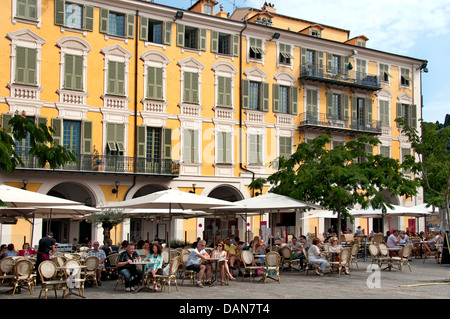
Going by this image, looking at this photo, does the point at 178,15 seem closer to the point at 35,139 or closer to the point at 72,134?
the point at 72,134

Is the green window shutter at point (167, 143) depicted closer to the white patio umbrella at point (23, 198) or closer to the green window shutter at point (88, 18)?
the green window shutter at point (88, 18)

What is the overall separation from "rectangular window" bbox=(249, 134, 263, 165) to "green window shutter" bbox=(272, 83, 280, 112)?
6.56 feet

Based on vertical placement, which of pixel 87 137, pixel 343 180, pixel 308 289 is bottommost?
pixel 308 289

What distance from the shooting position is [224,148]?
3144 centimetres

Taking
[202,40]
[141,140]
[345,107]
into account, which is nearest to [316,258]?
[141,140]

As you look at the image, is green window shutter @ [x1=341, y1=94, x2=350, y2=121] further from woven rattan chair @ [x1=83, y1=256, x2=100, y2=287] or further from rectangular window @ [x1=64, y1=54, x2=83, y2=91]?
woven rattan chair @ [x1=83, y1=256, x2=100, y2=287]

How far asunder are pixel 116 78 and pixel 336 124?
1383 cm

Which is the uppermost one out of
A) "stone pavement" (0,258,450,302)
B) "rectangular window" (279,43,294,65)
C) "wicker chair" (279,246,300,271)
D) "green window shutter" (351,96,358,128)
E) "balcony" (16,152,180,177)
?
"rectangular window" (279,43,294,65)

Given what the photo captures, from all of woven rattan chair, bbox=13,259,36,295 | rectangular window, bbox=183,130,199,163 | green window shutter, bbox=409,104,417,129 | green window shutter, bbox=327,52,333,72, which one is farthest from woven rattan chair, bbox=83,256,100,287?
green window shutter, bbox=409,104,417,129

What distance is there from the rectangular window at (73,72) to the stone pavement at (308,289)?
45.4ft

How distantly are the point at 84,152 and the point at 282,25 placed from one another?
52.8 ft

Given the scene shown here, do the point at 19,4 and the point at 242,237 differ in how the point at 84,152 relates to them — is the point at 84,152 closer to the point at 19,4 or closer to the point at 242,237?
the point at 19,4

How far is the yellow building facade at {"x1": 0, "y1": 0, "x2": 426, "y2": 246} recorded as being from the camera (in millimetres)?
27000
